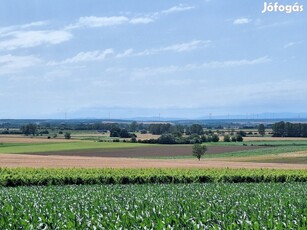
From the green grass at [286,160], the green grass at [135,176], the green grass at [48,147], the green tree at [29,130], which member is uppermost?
the green tree at [29,130]

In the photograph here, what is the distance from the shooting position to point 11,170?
38.4 metres

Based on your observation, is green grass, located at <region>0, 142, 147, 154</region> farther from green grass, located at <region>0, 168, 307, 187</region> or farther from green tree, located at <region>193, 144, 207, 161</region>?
green grass, located at <region>0, 168, 307, 187</region>

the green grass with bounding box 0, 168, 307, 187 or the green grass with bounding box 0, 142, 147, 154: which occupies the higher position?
the green grass with bounding box 0, 168, 307, 187

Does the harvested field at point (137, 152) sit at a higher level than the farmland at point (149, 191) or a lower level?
lower

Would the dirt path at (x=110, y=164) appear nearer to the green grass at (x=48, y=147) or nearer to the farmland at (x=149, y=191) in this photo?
the farmland at (x=149, y=191)

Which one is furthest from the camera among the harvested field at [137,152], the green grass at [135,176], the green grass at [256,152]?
the green grass at [256,152]

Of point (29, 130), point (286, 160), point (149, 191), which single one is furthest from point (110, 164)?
point (29, 130)

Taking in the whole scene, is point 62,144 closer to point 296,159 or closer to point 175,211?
point 296,159

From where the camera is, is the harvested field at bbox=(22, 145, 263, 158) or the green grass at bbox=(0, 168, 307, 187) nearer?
the green grass at bbox=(0, 168, 307, 187)

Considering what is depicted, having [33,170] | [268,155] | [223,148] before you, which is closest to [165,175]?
[33,170]

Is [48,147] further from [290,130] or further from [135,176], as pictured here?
[290,130]

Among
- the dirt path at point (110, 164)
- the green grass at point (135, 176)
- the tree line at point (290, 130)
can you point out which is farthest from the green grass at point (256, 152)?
the green grass at point (135, 176)

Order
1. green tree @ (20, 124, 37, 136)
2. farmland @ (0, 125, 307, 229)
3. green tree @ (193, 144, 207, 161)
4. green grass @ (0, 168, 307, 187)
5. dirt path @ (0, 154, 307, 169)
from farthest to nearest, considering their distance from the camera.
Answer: green tree @ (20, 124, 37, 136)
green tree @ (193, 144, 207, 161)
dirt path @ (0, 154, 307, 169)
green grass @ (0, 168, 307, 187)
farmland @ (0, 125, 307, 229)

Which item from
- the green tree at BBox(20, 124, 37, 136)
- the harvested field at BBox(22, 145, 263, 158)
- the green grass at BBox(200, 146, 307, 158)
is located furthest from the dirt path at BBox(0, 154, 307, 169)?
the green tree at BBox(20, 124, 37, 136)
